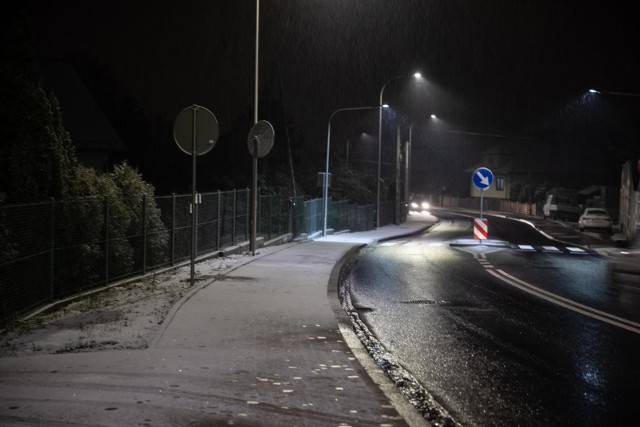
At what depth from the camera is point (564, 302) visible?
12406 millimetres

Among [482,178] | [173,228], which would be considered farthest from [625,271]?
[173,228]

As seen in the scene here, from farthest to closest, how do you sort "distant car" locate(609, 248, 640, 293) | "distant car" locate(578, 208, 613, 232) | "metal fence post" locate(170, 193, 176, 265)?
1. "distant car" locate(578, 208, 613, 232)
2. "metal fence post" locate(170, 193, 176, 265)
3. "distant car" locate(609, 248, 640, 293)

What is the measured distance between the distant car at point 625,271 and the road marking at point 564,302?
5.57ft

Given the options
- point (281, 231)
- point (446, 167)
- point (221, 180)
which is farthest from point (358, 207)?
point (446, 167)

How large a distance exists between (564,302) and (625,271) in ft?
23.3

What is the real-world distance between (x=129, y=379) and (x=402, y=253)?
58.0ft

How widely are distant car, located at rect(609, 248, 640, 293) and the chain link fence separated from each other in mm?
8781

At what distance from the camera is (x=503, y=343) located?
28.8 feet

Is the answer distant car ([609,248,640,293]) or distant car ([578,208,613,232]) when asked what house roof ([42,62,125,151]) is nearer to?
distant car ([609,248,640,293])

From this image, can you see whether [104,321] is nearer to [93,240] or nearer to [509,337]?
[93,240]

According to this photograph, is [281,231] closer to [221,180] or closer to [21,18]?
[221,180]

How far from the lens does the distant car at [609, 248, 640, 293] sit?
49.2 ft

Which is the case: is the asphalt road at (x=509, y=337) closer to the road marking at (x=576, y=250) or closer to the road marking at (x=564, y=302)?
the road marking at (x=564, y=302)

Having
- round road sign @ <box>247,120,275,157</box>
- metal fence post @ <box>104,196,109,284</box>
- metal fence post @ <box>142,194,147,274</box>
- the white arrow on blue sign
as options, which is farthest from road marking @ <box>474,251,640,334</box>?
A: the white arrow on blue sign
